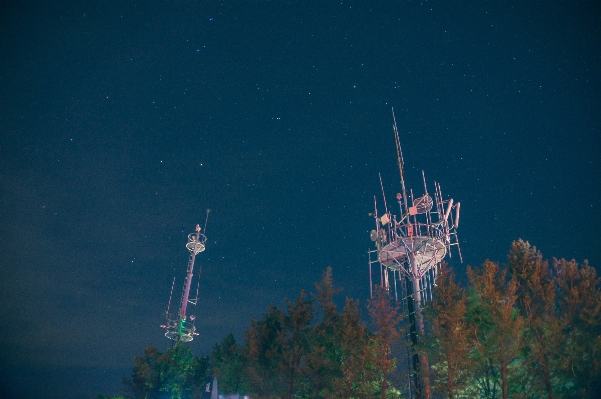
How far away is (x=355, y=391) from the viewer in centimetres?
2875

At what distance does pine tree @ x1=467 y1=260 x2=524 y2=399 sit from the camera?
79.6 ft

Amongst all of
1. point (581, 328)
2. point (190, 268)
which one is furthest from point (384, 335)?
point (190, 268)

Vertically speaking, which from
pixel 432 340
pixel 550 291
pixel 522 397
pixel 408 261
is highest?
pixel 408 261

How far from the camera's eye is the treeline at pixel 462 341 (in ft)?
80.6

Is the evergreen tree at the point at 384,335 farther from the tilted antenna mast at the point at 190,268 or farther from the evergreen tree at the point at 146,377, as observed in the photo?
the tilted antenna mast at the point at 190,268

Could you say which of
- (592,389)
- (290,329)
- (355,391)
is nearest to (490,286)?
(592,389)

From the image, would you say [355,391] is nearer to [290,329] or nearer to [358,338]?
[358,338]

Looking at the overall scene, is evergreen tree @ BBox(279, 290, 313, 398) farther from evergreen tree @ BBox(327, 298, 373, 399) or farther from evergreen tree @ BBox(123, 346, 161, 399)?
evergreen tree @ BBox(123, 346, 161, 399)

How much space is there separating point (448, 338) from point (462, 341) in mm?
876

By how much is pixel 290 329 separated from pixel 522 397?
16937 mm

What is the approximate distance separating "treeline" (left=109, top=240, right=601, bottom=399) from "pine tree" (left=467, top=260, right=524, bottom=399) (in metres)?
0.06

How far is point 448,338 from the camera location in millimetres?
26047

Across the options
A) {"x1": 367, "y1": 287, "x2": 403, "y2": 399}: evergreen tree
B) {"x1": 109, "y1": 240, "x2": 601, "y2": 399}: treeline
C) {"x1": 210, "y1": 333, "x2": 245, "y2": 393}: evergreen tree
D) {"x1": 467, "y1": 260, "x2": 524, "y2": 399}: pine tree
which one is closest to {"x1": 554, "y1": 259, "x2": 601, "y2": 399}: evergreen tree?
{"x1": 109, "y1": 240, "x2": 601, "y2": 399}: treeline

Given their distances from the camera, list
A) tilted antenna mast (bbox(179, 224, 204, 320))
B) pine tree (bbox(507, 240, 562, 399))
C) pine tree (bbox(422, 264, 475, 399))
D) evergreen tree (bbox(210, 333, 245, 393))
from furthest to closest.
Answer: tilted antenna mast (bbox(179, 224, 204, 320)) < evergreen tree (bbox(210, 333, 245, 393)) < pine tree (bbox(422, 264, 475, 399)) < pine tree (bbox(507, 240, 562, 399))
